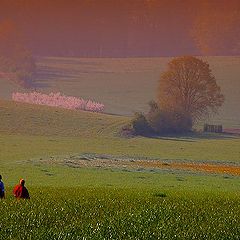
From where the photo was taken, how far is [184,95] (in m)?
121

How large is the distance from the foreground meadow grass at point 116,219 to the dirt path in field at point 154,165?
38952 millimetres

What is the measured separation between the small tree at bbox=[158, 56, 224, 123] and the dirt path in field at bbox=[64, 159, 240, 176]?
41396mm

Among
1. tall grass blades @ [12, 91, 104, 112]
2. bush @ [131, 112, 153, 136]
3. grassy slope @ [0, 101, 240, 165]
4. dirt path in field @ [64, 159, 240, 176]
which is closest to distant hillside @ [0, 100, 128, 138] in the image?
grassy slope @ [0, 101, 240, 165]

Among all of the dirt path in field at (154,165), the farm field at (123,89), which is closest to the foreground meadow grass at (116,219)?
the dirt path in field at (154,165)

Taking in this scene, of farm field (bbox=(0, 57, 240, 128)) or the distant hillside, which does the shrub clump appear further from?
farm field (bbox=(0, 57, 240, 128))

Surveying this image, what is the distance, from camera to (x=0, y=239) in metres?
15.0

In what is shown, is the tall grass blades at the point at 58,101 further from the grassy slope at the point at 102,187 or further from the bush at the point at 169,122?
the bush at the point at 169,122

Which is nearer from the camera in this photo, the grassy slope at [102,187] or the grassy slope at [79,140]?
the grassy slope at [102,187]

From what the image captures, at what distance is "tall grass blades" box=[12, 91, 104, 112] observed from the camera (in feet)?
506

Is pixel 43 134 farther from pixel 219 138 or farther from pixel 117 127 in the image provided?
pixel 219 138

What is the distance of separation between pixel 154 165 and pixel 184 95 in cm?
5150

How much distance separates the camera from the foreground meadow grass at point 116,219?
16719 millimetres

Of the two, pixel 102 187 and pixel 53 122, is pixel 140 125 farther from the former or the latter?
pixel 102 187

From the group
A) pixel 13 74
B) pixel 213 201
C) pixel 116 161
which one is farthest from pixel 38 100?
pixel 213 201
